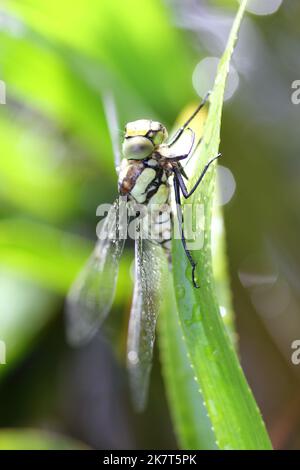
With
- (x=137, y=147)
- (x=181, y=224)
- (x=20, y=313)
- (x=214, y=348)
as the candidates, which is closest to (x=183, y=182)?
(x=137, y=147)

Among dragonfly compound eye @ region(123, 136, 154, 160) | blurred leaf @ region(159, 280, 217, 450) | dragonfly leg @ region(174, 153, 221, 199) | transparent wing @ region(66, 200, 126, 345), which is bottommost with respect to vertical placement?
blurred leaf @ region(159, 280, 217, 450)

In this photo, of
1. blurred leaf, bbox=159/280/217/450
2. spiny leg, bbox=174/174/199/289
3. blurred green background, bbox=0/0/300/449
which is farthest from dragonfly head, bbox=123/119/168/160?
blurred green background, bbox=0/0/300/449

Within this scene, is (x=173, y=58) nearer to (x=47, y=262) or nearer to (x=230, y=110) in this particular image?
(x=230, y=110)

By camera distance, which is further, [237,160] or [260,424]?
[237,160]

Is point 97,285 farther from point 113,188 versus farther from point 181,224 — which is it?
point 181,224

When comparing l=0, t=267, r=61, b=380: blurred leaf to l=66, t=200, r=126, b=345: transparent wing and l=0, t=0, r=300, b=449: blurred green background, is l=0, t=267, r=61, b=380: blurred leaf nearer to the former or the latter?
l=0, t=0, r=300, b=449: blurred green background
